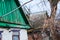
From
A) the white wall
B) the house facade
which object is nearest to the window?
the house facade

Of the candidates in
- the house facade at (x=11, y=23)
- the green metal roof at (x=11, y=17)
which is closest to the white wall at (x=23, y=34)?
the house facade at (x=11, y=23)

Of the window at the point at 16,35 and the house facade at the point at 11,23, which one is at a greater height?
the house facade at the point at 11,23

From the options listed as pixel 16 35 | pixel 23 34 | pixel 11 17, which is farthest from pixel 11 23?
pixel 23 34

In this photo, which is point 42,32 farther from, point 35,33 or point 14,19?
point 14,19

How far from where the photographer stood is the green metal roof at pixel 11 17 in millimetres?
13352

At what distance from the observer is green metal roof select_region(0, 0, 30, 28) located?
13.4 meters

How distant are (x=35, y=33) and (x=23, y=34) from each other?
4.82 metres

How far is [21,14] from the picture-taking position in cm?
1556

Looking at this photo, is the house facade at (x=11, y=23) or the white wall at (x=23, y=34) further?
the white wall at (x=23, y=34)

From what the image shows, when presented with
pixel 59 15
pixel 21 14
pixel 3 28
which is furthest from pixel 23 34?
pixel 59 15

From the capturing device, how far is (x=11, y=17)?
1422 centimetres

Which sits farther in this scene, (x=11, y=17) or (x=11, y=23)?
(x=11, y=17)

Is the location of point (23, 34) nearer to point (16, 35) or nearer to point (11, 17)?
point (16, 35)

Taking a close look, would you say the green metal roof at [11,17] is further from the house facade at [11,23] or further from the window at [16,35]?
the window at [16,35]
